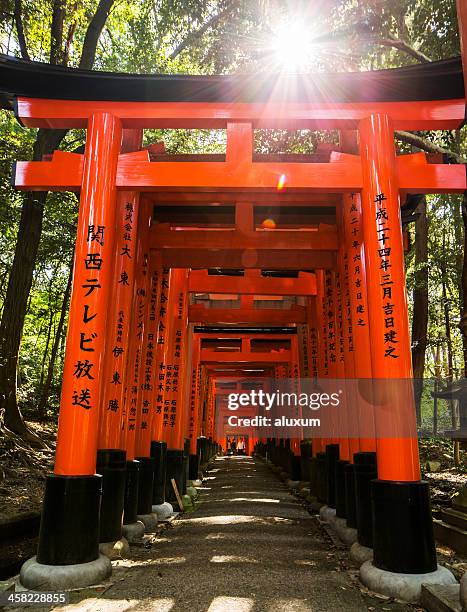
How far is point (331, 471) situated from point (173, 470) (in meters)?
3.33

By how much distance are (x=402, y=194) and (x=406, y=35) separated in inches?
248

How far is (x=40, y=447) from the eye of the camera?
31.3 feet

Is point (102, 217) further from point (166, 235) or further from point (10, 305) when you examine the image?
point (10, 305)

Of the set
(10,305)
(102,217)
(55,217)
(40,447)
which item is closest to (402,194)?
(102,217)

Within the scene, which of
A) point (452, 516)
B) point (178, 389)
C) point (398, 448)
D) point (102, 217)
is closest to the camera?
point (398, 448)

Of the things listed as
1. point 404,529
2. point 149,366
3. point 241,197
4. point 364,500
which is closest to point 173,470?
point 149,366

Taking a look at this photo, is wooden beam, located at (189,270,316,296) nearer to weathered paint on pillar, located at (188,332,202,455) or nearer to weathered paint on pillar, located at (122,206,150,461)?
weathered paint on pillar, located at (122,206,150,461)

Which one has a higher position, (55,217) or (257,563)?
(55,217)

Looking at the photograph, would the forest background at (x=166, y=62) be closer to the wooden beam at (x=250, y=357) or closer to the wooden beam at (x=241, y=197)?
the wooden beam at (x=241, y=197)

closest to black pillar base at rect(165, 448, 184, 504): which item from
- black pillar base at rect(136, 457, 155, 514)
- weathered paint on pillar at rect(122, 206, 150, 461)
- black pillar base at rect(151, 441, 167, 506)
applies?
black pillar base at rect(151, 441, 167, 506)

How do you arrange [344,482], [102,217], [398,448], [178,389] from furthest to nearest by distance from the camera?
[178,389]
[344,482]
[102,217]
[398,448]

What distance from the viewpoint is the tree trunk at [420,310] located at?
1270cm

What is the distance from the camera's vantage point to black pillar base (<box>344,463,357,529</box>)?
6035 mm

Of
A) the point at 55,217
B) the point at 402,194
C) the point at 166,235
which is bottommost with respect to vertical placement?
the point at 402,194
